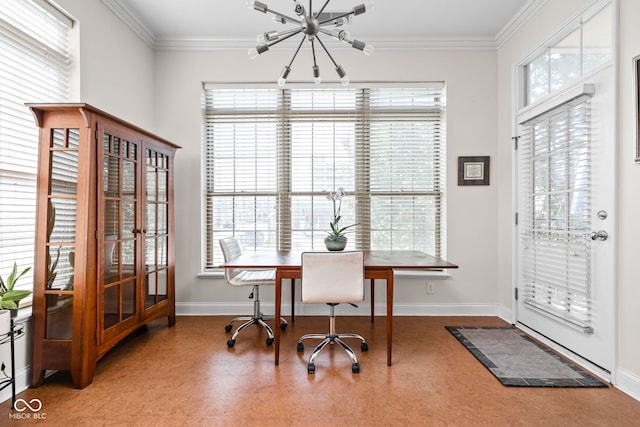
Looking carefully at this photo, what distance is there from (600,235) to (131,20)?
433cm

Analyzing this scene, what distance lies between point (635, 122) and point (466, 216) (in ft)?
5.88

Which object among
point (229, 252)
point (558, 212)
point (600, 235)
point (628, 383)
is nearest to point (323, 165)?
point (229, 252)

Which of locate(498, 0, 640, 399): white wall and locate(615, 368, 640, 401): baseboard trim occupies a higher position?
locate(498, 0, 640, 399): white wall

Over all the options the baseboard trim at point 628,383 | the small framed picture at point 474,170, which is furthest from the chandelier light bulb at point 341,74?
the baseboard trim at point 628,383

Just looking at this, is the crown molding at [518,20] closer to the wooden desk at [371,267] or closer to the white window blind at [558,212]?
the white window blind at [558,212]

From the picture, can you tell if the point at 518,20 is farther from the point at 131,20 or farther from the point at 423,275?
the point at 131,20

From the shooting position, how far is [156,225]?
3.08 m

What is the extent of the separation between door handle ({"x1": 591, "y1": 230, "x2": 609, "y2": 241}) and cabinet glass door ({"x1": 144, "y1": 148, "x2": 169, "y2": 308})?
3388mm

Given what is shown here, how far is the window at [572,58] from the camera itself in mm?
2379

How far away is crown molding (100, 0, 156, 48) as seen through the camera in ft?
9.92

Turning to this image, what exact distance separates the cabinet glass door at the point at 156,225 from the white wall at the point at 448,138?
51cm

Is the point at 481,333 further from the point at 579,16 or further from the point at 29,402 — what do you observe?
the point at 29,402

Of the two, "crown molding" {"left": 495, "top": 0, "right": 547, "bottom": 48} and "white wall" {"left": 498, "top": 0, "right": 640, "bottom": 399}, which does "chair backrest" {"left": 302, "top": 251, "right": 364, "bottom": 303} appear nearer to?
"white wall" {"left": 498, "top": 0, "right": 640, "bottom": 399}

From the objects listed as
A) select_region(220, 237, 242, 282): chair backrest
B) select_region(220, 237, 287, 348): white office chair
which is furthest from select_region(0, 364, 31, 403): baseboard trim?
select_region(220, 237, 242, 282): chair backrest
